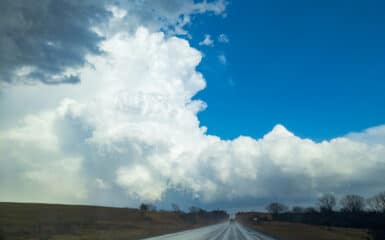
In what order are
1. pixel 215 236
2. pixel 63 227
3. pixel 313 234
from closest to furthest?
pixel 215 236 → pixel 313 234 → pixel 63 227

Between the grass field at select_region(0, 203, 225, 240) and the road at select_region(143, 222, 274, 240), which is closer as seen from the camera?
the grass field at select_region(0, 203, 225, 240)

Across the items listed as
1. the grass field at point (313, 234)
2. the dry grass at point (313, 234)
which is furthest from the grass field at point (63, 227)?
the dry grass at point (313, 234)

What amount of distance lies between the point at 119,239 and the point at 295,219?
134307mm

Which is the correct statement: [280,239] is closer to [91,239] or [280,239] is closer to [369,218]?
[91,239]

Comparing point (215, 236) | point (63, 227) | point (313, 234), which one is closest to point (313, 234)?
point (313, 234)

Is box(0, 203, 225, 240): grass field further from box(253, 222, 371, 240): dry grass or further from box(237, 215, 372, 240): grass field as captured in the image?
box(253, 222, 371, 240): dry grass

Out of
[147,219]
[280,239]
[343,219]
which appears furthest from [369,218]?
[280,239]

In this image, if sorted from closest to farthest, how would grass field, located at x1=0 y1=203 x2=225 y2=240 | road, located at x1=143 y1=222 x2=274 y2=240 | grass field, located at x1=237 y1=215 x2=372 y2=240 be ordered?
grass field, located at x1=0 y1=203 x2=225 y2=240
road, located at x1=143 y1=222 x2=274 y2=240
grass field, located at x1=237 y1=215 x2=372 y2=240

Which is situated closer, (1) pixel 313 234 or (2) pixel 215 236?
(2) pixel 215 236

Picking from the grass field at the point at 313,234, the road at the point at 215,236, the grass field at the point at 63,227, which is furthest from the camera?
the grass field at the point at 313,234

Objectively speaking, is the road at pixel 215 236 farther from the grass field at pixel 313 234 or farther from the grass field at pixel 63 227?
the grass field at pixel 63 227

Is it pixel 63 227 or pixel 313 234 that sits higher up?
pixel 63 227

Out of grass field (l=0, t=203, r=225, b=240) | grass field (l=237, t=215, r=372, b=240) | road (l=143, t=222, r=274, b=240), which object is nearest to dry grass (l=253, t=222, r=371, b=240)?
grass field (l=237, t=215, r=372, b=240)

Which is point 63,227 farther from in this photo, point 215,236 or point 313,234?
point 313,234
